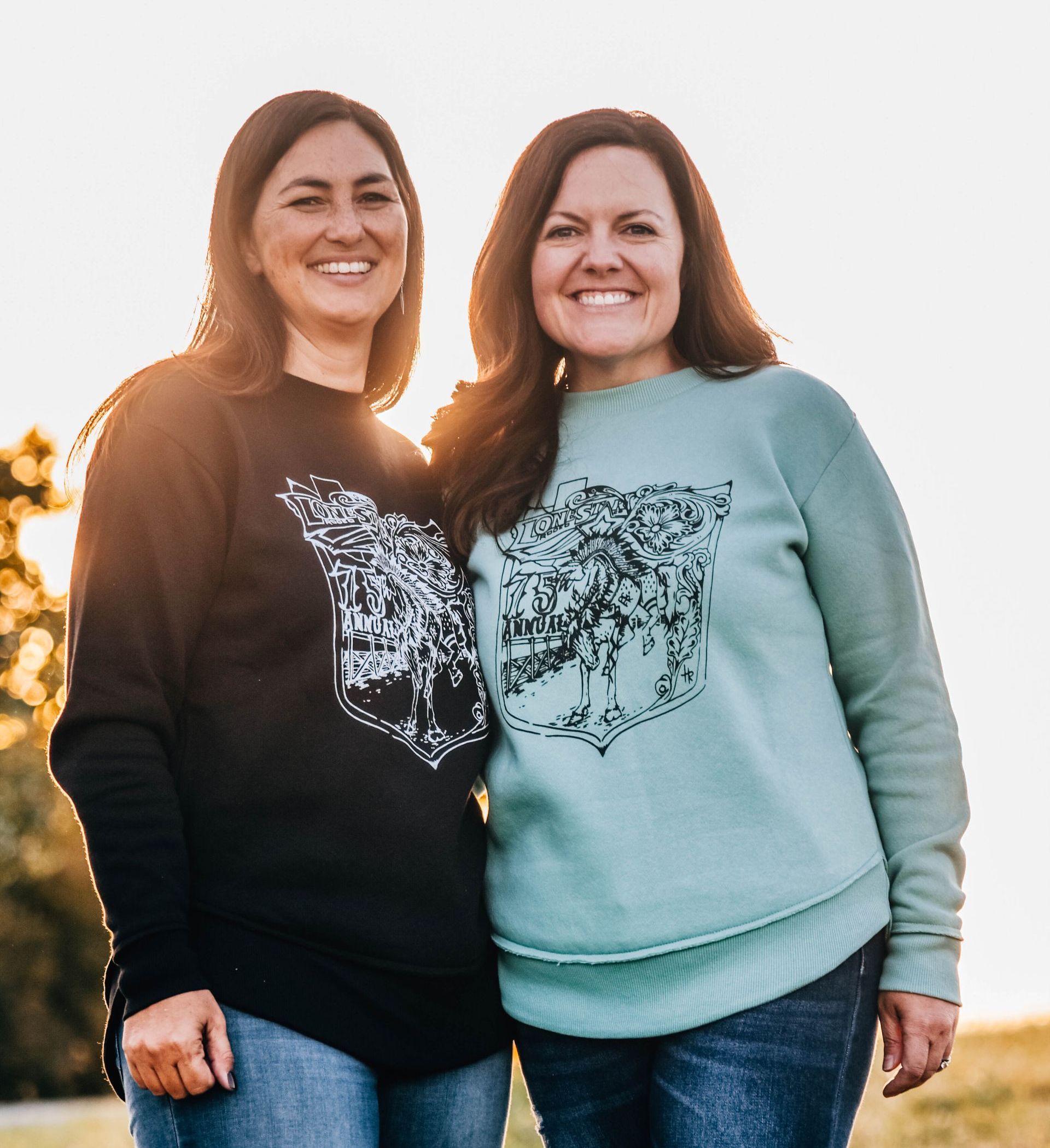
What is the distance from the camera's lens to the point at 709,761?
2.12 metres

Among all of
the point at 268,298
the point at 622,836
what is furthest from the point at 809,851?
the point at 268,298

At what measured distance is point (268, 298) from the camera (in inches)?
100

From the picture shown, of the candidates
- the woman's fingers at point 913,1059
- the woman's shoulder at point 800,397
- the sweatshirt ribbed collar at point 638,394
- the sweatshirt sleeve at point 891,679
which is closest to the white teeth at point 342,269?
the sweatshirt ribbed collar at point 638,394

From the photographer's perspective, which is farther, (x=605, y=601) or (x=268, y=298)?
(x=268, y=298)

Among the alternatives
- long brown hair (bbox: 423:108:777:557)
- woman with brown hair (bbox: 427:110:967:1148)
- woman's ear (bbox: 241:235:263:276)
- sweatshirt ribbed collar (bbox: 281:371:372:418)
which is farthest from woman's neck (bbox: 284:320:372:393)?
woman with brown hair (bbox: 427:110:967:1148)

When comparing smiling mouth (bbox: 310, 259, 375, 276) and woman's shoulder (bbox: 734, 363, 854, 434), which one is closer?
woman's shoulder (bbox: 734, 363, 854, 434)

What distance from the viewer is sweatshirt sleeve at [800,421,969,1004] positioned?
86.4 inches

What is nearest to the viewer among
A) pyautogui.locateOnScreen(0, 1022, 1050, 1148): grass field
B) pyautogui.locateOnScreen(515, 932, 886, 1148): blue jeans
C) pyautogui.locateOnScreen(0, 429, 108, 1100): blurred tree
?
pyautogui.locateOnScreen(515, 932, 886, 1148): blue jeans

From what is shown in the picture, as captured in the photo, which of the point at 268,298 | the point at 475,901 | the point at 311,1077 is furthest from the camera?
the point at 268,298

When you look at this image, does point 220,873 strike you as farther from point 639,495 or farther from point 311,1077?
point 639,495

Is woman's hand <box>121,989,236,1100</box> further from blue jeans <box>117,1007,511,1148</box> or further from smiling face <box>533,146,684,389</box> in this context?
smiling face <box>533,146,684,389</box>

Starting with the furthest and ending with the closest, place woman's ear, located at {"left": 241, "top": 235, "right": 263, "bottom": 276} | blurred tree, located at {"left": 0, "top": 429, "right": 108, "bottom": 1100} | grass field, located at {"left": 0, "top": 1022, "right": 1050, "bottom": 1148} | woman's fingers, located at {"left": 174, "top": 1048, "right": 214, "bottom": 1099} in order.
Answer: blurred tree, located at {"left": 0, "top": 429, "right": 108, "bottom": 1100} → grass field, located at {"left": 0, "top": 1022, "right": 1050, "bottom": 1148} → woman's ear, located at {"left": 241, "top": 235, "right": 263, "bottom": 276} → woman's fingers, located at {"left": 174, "top": 1048, "right": 214, "bottom": 1099}

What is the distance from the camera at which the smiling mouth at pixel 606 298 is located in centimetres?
257

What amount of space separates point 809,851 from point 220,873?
39.5 inches
